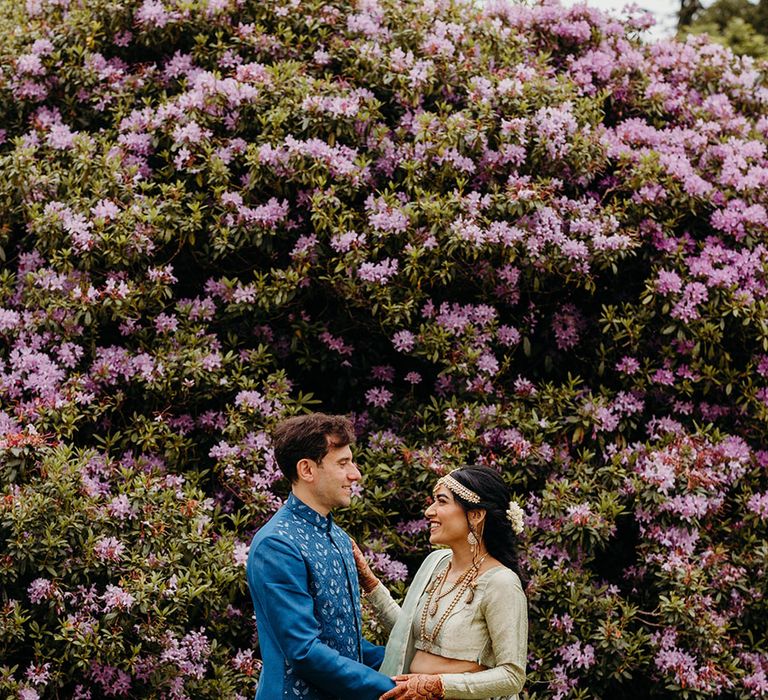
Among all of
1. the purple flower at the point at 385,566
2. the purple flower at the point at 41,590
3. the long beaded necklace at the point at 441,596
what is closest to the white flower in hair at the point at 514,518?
the long beaded necklace at the point at 441,596

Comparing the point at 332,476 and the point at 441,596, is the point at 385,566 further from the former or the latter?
the point at 332,476

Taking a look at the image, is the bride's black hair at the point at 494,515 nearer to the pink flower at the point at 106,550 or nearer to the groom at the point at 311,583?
the groom at the point at 311,583

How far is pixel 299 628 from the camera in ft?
11.7

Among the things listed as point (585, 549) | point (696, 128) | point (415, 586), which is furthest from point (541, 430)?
point (696, 128)

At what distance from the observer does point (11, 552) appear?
16.2ft

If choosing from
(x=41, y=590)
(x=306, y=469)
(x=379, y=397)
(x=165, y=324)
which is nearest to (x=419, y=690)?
(x=306, y=469)

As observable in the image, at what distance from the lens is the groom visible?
3.57 m

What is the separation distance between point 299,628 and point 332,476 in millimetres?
565

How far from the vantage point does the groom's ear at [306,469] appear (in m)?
3.86

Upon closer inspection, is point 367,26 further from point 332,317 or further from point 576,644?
point 576,644

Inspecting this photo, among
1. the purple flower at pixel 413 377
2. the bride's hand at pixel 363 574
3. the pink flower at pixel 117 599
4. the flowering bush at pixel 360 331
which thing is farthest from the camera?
the purple flower at pixel 413 377

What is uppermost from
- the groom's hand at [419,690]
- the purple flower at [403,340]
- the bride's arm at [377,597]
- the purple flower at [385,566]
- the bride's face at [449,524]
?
the bride's face at [449,524]

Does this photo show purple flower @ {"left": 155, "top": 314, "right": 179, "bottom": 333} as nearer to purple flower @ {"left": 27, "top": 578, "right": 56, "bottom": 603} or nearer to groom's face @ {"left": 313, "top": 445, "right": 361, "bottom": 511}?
purple flower @ {"left": 27, "top": 578, "right": 56, "bottom": 603}

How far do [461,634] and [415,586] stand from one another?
0.30m
